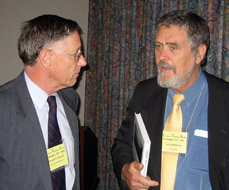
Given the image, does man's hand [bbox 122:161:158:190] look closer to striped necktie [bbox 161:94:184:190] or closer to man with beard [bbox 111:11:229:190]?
man with beard [bbox 111:11:229:190]

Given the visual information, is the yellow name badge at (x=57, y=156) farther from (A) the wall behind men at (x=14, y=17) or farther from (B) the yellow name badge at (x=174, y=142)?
(A) the wall behind men at (x=14, y=17)

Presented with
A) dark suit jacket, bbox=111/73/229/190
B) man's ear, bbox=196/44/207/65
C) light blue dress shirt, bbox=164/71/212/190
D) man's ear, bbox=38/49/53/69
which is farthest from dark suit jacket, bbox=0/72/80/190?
man's ear, bbox=196/44/207/65

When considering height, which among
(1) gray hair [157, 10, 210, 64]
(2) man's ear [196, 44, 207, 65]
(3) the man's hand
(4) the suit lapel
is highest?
(1) gray hair [157, 10, 210, 64]

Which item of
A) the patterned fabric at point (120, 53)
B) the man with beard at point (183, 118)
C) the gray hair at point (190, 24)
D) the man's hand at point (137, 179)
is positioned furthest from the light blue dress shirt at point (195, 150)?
the patterned fabric at point (120, 53)

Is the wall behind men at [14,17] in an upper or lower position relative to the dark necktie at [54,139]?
upper

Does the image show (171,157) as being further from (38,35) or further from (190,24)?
(38,35)

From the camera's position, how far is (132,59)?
2.91 meters

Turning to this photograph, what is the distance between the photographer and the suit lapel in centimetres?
113

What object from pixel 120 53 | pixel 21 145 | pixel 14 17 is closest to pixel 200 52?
pixel 21 145

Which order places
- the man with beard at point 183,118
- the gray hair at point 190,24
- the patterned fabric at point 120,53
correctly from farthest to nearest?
the patterned fabric at point 120,53, the gray hair at point 190,24, the man with beard at point 183,118

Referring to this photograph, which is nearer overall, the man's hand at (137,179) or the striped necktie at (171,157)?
the man's hand at (137,179)

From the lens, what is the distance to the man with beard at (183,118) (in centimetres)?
130

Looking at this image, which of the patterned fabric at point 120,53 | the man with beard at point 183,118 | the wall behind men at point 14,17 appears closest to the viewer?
the man with beard at point 183,118

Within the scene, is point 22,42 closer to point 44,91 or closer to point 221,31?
point 44,91
